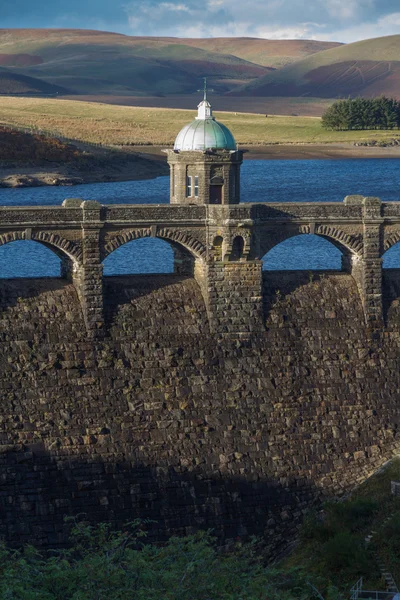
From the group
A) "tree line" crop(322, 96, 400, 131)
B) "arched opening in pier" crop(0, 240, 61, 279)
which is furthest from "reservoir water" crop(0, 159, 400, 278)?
"tree line" crop(322, 96, 400, 131)

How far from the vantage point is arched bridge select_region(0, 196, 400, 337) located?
59.4 meters

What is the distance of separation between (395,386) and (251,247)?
9.83 meters

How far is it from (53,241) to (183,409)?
31.8ft

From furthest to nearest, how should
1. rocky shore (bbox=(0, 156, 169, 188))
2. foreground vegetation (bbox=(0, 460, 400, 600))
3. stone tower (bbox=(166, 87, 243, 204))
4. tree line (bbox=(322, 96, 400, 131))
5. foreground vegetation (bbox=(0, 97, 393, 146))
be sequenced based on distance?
tree line (bbox=(322, 96, 400, 131)) < foreground vegetation (bbox=(0, 97, 393, 146)) < rocky shore (bbox=(0, 156, 169, 188)) < stone tower (bbox=(166, 87, 243, 204)) < foreground vegetation (bbox=(0, 460, 400, 600))

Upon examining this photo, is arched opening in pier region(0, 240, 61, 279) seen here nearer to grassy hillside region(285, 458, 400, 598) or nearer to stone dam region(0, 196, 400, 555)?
stone dam region(0, 196, 400, 555)

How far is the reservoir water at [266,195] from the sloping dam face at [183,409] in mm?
30187

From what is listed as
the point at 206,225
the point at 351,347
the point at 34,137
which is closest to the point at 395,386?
the point at 351,347

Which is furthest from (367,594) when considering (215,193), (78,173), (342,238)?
(78,173)

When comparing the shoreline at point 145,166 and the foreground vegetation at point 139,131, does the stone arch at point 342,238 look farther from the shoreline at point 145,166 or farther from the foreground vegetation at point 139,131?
the foreground vegetation at point 139,131

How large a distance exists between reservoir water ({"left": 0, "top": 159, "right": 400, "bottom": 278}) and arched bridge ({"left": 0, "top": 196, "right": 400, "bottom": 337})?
2932cm

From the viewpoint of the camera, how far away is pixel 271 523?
5812 cm

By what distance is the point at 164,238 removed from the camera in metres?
61.5

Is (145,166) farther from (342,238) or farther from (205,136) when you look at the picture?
(342,238)

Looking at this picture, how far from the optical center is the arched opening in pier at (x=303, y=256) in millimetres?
94938
